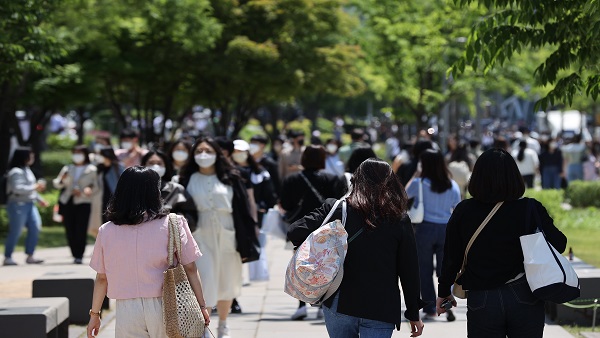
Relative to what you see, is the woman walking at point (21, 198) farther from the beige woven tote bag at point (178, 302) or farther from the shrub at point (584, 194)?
the shrub at point (584, 194)

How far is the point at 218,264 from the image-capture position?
30.8ft

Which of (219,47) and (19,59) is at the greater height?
(219,47)

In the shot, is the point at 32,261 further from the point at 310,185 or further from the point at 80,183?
the point at 310,185

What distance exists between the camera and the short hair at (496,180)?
5824mm

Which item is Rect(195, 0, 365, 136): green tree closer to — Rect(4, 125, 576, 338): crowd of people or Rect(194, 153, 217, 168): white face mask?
Rect(4, 125, 576, 338): crowd of people

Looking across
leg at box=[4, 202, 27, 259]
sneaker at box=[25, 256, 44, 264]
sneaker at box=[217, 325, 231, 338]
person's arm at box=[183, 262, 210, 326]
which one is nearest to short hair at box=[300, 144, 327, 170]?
sneaker at box=[217, 325, 231, 338]

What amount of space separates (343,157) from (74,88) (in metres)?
10.3

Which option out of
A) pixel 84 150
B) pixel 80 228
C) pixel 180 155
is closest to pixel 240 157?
pixel 180 155

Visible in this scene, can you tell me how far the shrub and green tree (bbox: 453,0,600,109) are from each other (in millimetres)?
16684

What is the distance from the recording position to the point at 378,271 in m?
5.75

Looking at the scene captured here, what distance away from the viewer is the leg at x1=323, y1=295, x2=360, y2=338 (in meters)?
5.75

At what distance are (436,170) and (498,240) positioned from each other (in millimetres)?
4243

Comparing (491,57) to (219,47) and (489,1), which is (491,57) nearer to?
(489,1)

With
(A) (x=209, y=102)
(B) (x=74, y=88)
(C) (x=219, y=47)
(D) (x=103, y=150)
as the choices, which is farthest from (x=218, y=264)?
(A) (x=209, y=102)
